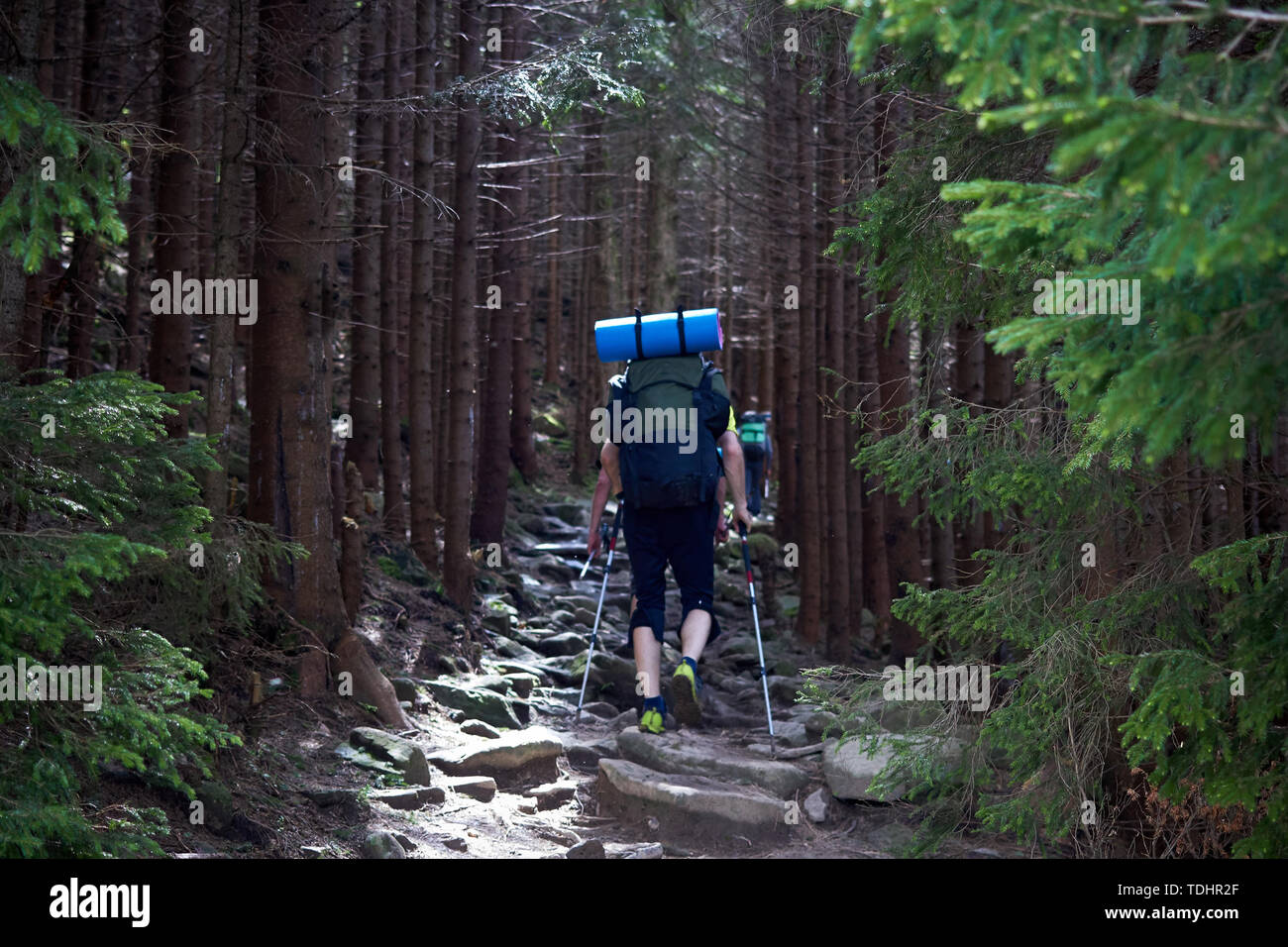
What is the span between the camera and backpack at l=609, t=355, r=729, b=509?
747cm

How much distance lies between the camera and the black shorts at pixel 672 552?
771cm

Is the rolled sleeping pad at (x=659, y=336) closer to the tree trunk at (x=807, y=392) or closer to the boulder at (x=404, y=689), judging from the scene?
the boulder at (x=404, y=689)

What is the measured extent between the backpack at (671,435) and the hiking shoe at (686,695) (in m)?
1.25

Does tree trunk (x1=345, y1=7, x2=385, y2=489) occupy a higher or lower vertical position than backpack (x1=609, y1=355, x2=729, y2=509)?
higher

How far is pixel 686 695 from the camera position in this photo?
7797 mm

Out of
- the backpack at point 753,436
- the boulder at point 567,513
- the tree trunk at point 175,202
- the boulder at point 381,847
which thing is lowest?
the boulder at point 381,847

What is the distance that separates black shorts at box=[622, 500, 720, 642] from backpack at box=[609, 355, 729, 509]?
0.56 feet

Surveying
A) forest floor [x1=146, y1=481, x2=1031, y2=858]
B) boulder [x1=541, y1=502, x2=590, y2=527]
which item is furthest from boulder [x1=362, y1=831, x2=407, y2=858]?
boulder [x1=541, y1=502, x2=590, y2=527]

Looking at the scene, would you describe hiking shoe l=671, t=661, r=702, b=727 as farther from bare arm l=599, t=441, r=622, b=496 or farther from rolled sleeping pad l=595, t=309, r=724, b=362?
rolled sleeping pad l=595, t=309, r=724, b=362

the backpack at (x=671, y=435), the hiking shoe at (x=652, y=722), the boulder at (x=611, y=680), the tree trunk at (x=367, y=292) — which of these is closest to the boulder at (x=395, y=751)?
the hiking shoe at (x=652, y=722)

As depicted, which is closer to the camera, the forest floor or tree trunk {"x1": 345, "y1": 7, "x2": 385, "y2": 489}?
the forest floor

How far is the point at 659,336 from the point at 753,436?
465 inches

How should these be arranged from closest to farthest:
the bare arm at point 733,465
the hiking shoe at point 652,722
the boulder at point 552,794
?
the boulder at point 552,794, the hiking shoe at point 652,722, the bare arm at point 733,465

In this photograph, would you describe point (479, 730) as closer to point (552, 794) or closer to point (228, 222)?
point (552, 794)
